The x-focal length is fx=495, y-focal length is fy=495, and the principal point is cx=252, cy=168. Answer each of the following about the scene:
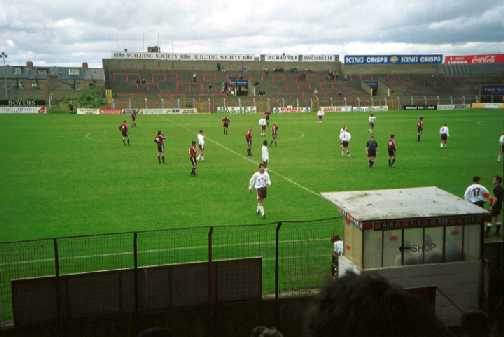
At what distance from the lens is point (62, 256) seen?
40.4 feet

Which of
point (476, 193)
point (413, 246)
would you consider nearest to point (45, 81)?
point (476, 193)

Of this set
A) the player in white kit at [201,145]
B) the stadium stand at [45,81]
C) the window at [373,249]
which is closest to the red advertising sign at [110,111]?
Answer: the stadium stand at [45,81]

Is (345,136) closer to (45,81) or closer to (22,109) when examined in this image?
(22,109)

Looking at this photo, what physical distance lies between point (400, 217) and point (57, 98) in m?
82.6

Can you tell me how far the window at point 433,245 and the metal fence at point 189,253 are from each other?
2139 mm

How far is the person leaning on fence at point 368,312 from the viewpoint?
7.00ft

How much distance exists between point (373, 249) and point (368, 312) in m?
6.71

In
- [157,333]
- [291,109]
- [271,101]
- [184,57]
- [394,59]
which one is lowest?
[157,333]

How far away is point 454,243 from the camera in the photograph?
8.88 m

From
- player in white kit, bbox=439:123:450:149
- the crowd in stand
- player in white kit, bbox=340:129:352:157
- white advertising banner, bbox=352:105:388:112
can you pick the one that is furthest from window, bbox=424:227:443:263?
white advertising banner, bbox=352:105:388:112

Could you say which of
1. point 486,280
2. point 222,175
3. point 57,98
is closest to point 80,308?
point 486,280

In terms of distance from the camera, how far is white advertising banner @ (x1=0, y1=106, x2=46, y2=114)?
2613 inches

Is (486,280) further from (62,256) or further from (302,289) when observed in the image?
(62,256)

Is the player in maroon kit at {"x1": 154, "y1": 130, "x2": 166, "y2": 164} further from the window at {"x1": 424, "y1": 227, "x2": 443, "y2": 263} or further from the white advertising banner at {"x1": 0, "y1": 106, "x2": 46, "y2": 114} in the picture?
the white advertising banner at {"x1": 0, "y1": 106, "x2": 46, "y2": 114}
